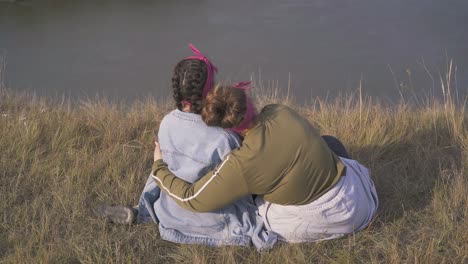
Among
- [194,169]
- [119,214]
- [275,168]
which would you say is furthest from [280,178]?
[119,214]

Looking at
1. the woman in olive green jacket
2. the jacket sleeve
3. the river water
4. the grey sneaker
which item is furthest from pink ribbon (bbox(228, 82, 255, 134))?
the river water

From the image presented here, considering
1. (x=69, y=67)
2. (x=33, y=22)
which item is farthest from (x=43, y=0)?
(x=69, y=67)

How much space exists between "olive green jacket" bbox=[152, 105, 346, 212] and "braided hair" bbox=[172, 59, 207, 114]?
0.27m

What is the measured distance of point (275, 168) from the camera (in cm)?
209

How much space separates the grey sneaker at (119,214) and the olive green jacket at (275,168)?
411 millimetres

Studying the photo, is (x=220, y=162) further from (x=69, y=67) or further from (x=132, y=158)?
(x=69, y=67)

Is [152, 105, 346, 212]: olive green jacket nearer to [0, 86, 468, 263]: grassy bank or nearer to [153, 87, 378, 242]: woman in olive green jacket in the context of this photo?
[153, 87, 378, 242]: woman in olive green jacket

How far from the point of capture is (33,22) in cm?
890

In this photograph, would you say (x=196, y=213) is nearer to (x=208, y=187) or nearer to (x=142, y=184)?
(x=208, y=187)

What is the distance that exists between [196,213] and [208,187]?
0.29 metres

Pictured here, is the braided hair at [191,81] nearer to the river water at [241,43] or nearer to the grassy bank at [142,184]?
the grassy bank at [142,184]

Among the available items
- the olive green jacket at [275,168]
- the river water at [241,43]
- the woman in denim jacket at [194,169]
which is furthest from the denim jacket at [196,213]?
the river water at [241,43]

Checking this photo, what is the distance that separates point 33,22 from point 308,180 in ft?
25.7

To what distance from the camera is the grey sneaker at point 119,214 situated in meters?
2.52
